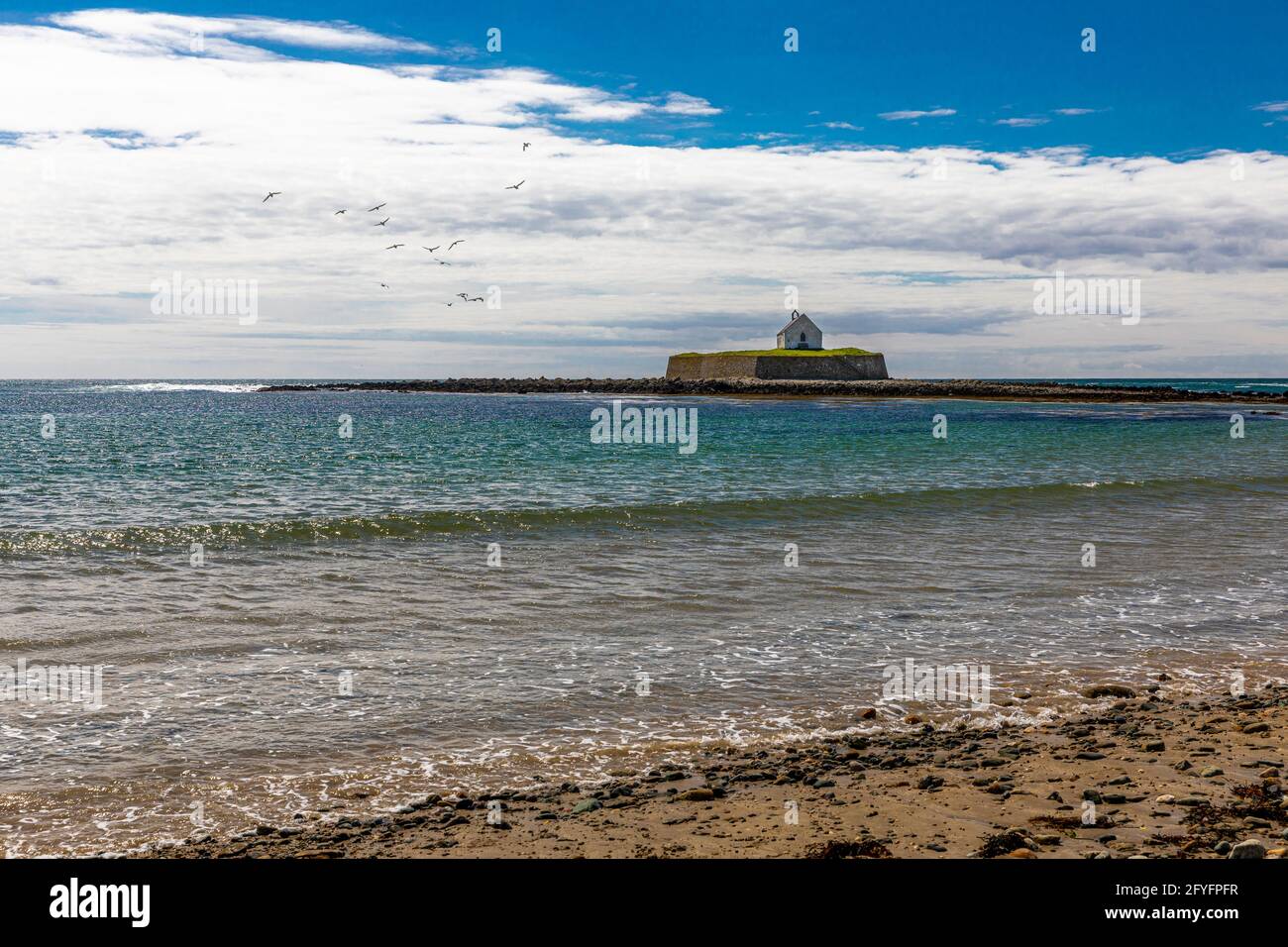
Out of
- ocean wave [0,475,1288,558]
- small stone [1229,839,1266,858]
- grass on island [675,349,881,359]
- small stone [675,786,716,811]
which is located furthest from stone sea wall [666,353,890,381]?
small stone [1229,839,1266,858]

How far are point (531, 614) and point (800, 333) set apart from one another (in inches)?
5119

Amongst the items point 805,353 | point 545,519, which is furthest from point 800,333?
point 545,519

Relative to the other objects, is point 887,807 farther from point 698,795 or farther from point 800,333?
point 800,333

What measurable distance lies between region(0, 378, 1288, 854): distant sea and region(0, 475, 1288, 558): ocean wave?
0.16m

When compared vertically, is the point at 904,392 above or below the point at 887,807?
above

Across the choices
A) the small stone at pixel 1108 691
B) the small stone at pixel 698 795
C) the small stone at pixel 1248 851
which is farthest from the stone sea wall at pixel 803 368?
the small stone at pixel 1248 851

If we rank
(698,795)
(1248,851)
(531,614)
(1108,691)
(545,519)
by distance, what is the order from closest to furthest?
(1248,851) → (698,795) → (1108,691) → (531,614) → (545,519)

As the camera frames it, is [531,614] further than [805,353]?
No

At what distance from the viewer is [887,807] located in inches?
291

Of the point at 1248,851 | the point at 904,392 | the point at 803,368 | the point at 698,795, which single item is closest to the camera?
the point at 1248,851

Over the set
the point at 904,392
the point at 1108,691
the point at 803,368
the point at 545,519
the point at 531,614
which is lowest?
the point at 1108,691

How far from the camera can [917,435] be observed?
59.7 m
